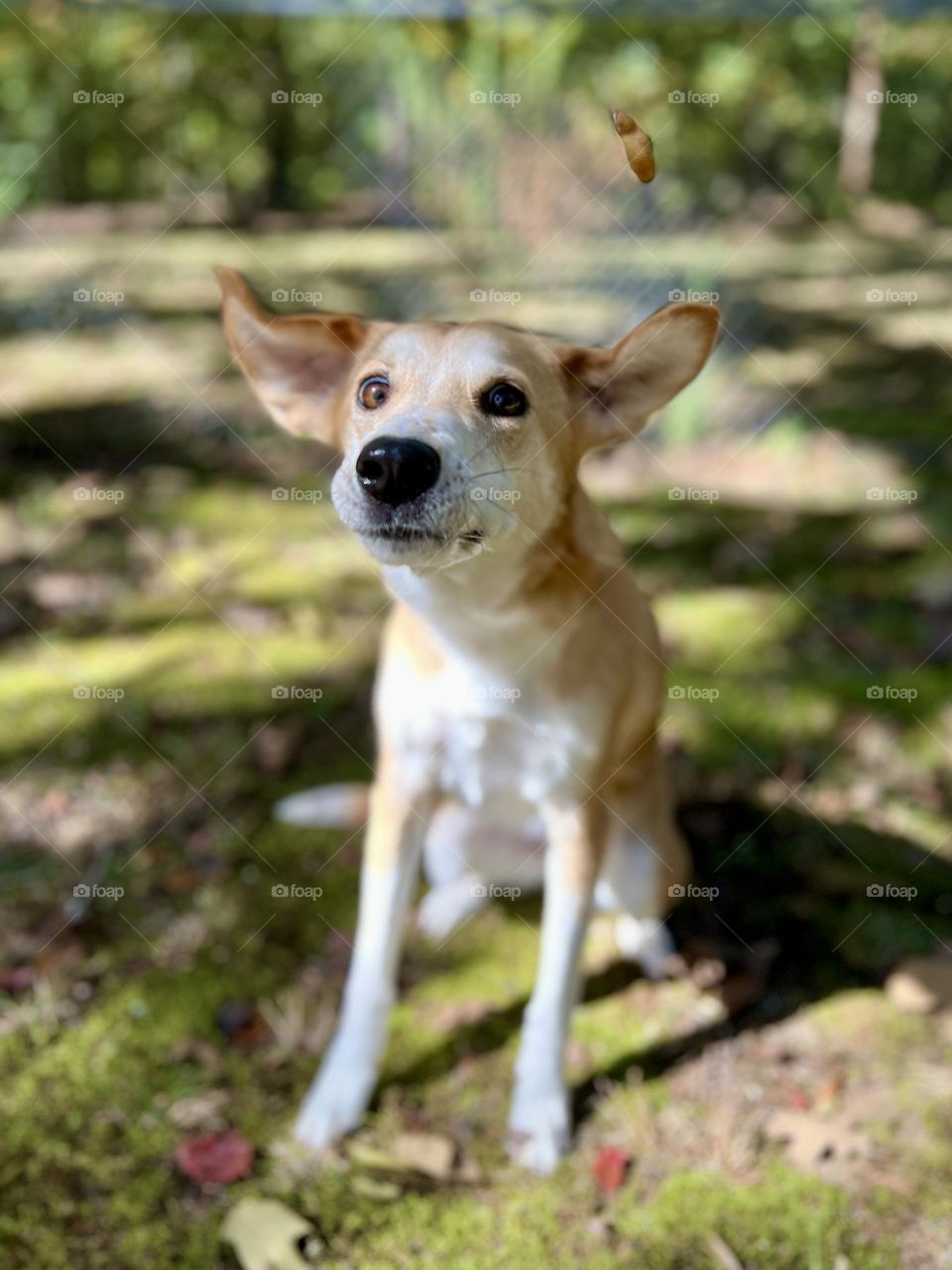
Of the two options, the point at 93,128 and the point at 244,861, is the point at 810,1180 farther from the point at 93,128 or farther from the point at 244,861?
the point at 93,128

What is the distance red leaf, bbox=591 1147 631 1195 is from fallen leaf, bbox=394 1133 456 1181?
12.5 inches

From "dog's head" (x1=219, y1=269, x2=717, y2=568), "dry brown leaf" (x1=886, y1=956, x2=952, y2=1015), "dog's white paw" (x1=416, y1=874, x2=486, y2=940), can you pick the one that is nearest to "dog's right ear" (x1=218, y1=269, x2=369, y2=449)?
"dog's head" (x1=219, y1=269, x2=717, y2=568)

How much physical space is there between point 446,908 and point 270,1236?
104cm

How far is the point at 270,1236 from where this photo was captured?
2.21 m

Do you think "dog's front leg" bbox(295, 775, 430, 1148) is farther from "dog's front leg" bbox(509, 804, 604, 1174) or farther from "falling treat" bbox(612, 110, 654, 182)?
"falling treat" bbox(612, 110, 654, 182)

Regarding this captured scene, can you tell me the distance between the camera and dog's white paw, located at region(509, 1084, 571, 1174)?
2.43 meters

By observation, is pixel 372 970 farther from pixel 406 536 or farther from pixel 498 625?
pixel 406 536

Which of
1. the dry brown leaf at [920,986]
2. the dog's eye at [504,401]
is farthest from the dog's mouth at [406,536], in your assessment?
the dry brown leaf at [920,986]

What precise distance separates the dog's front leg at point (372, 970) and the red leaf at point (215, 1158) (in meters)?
0.13

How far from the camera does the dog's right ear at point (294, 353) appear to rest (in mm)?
2121

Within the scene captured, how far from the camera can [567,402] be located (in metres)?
2.16

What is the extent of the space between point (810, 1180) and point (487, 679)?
50.9 inches

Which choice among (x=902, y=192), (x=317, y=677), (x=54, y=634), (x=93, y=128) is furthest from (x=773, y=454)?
(x=93, y=128)

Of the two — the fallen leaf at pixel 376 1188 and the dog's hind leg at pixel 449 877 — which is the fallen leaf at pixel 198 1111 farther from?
the dog's hind leg at pixel 449 877
